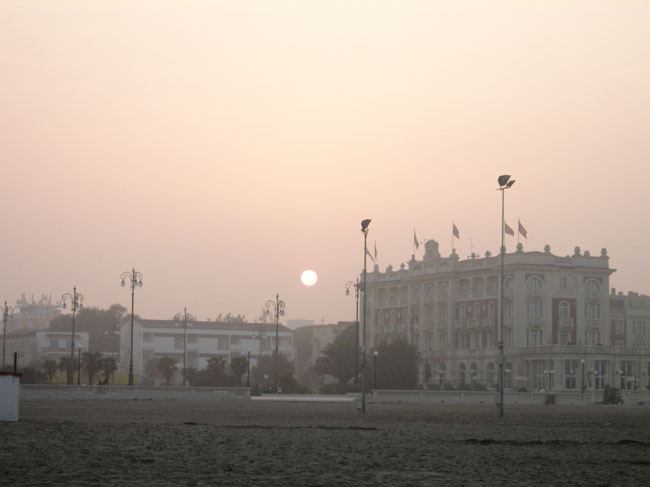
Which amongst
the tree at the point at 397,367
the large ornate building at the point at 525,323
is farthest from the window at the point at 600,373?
the tree at the point at 397,367

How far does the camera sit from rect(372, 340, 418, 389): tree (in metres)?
112

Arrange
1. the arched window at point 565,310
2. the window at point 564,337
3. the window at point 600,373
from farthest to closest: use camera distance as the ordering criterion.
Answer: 1. the arched window at point 565,310
2. the window at point 564,337
3. the window at point 600,373

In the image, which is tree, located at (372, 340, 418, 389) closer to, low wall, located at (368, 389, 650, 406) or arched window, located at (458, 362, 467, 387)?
arched window, located at (458, 362, 467, 387)

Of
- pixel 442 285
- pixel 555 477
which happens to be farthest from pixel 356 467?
pixel 442 285

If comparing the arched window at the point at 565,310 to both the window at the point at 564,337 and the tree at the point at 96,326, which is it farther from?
the tree at the point at 96,326

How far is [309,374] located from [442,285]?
44.3m

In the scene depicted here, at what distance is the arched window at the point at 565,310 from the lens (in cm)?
12519

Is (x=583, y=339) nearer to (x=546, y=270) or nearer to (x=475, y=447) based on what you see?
(x=546, y=270)

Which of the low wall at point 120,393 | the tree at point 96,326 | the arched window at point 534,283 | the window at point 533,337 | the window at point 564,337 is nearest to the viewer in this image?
the low wall at point 120,393

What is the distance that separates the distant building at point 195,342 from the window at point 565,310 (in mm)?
43790

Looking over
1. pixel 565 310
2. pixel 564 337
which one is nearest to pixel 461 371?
pixel 564 337

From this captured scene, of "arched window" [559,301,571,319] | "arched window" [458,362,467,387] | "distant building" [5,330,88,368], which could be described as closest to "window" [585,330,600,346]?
"arched window" [559,301,571,319]

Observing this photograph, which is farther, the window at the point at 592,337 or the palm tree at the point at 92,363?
the window at the point at 592,337

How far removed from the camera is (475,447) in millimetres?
23562
